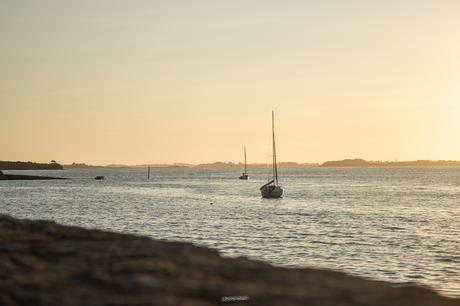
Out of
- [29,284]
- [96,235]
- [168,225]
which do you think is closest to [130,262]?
[29,284]

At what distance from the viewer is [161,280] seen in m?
7.52

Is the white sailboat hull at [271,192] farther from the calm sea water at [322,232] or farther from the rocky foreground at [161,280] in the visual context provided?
the rocky foreground at [161,280]

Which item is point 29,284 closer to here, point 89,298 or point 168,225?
point 89,298

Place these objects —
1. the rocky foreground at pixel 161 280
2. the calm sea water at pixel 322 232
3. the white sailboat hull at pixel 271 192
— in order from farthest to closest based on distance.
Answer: the white sailboat hull at pixel 271 192, the calm sea water at pixel 322 232, the rocky foreground at pixel 161 280

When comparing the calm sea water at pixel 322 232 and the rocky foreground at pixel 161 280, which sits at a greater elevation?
the rocky foreground at pixel 161 280

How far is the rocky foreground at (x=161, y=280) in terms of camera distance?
695cm

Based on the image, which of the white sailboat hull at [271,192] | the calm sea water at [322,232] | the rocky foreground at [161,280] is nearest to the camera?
the rocky foreground at [161,280]

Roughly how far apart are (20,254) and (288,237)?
36.9m

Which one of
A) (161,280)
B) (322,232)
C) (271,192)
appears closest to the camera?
(161,280)

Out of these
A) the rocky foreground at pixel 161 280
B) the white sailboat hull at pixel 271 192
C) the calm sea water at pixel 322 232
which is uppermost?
the rocky foreground at pixel 161 280

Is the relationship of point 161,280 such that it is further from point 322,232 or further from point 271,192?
point 271,192

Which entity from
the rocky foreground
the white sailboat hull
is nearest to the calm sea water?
the rocky foreground

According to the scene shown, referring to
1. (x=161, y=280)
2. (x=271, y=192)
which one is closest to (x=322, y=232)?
(x=161, y=280)

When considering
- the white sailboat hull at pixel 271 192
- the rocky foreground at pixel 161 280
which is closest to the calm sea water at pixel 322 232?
the rocky foreground at pixel 161 280
